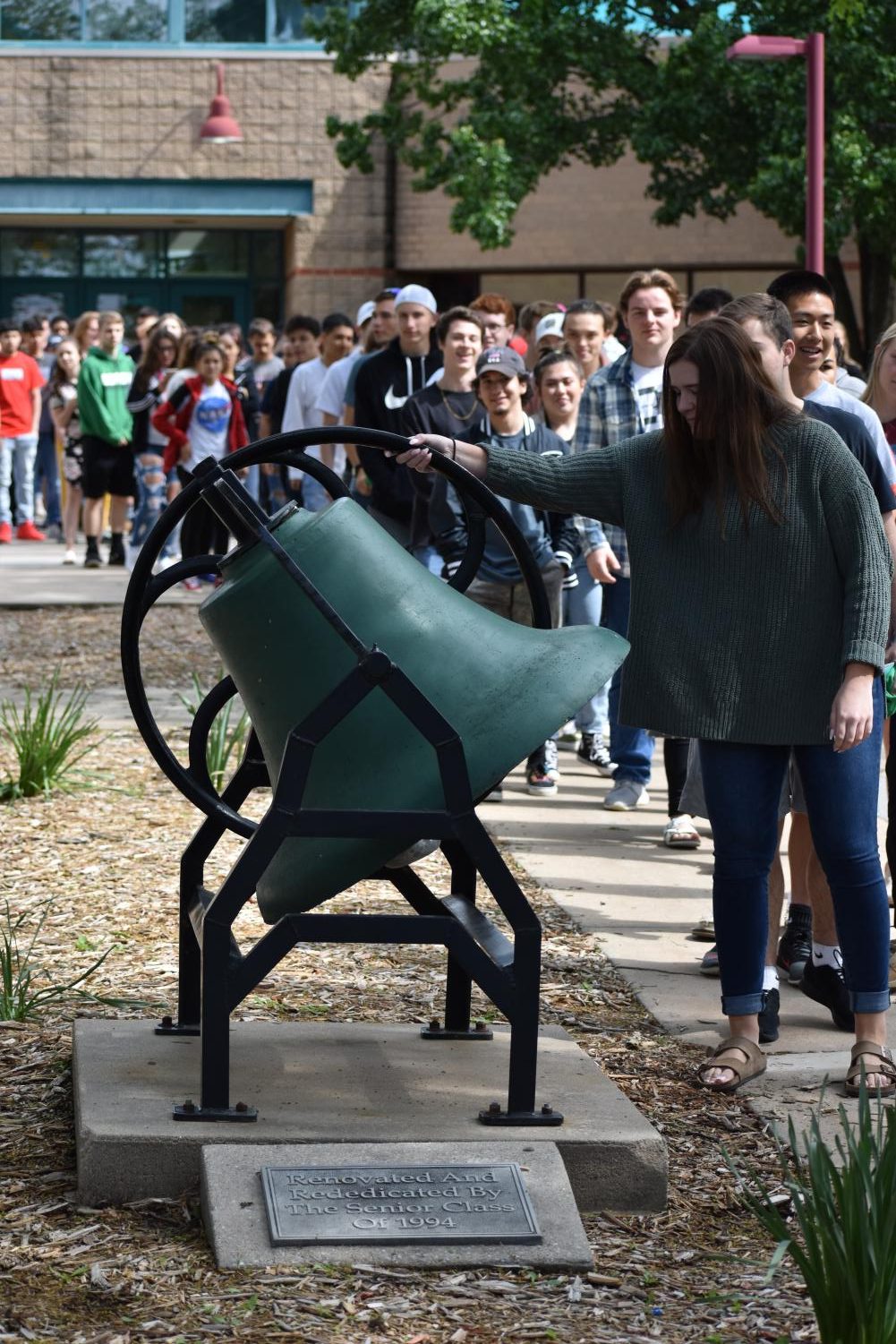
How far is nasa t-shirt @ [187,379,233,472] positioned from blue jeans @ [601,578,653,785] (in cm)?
696

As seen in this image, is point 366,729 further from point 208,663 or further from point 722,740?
point 208,663

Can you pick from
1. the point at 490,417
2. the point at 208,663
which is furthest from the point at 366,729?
the point at 208,663

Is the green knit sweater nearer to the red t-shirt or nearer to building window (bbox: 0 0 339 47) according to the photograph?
the red t-shirt

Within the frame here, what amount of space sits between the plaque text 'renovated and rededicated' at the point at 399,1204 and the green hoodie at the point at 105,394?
12.5 meters

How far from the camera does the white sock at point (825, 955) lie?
511cm

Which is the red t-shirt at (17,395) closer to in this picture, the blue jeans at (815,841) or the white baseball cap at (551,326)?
the white baseball cap at (551,326)

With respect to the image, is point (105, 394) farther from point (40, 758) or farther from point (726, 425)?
point (726, 425)

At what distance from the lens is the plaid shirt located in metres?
7.57

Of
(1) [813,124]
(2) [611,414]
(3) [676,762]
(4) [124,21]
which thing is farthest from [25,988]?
(4) [124,21]

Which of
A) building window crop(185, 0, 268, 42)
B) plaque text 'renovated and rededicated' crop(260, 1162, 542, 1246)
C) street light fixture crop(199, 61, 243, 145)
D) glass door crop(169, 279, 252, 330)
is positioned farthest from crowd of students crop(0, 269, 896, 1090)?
building window crop(185, 0, 268, 42)

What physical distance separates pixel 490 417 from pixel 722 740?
A: 3.94 meters

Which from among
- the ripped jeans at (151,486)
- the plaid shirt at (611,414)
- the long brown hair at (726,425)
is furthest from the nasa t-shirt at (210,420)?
the long brown hair at (726,425)

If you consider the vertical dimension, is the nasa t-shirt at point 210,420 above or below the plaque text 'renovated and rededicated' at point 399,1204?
above

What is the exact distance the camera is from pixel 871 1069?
14.5ft
